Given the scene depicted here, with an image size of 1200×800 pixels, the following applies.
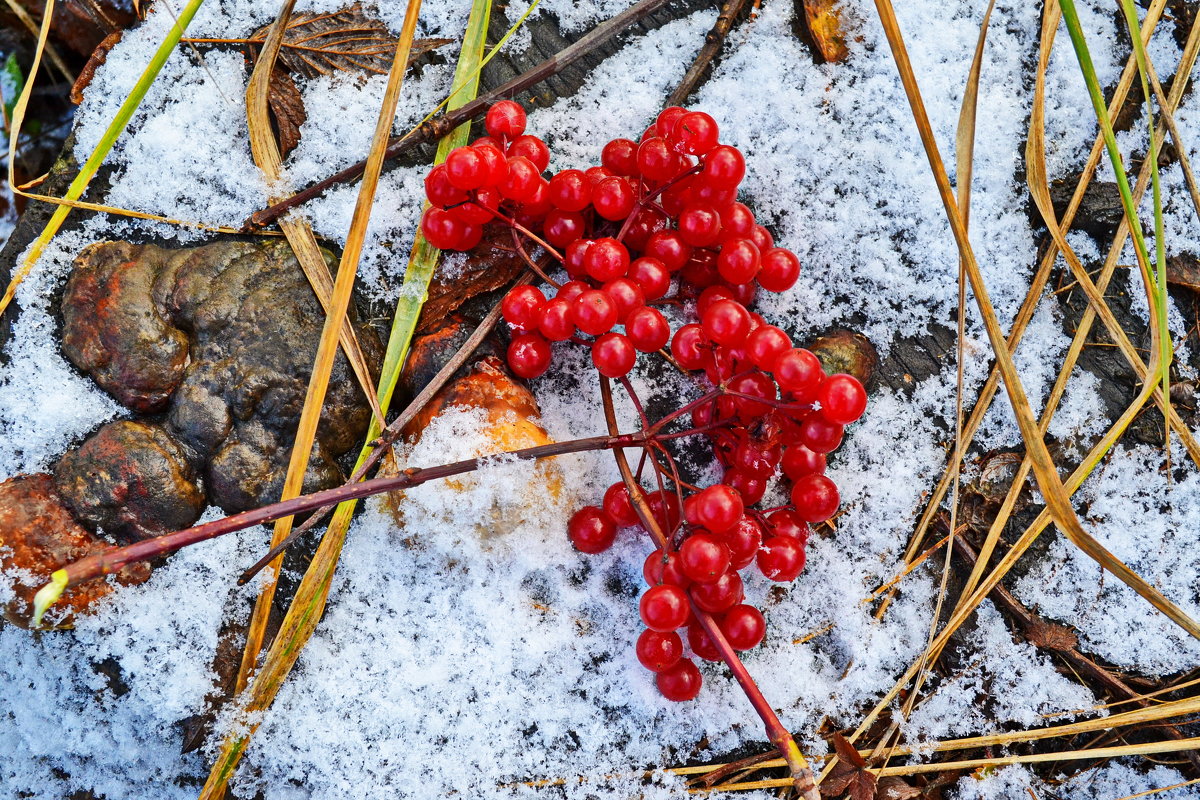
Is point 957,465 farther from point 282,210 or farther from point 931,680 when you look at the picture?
point 282,210

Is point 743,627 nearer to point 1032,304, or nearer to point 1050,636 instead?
point 1050,636

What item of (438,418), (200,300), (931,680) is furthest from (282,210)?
(931,680)

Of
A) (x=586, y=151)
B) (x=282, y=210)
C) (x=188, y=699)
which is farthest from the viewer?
(x=586, y=151)

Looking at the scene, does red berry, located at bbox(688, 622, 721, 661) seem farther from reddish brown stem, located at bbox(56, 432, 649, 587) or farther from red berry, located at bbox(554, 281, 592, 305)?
red berry, located at bbox(554, 281, 592, 305)

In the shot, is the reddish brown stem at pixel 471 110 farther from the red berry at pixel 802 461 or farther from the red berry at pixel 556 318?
the red berry at pixel 802 461

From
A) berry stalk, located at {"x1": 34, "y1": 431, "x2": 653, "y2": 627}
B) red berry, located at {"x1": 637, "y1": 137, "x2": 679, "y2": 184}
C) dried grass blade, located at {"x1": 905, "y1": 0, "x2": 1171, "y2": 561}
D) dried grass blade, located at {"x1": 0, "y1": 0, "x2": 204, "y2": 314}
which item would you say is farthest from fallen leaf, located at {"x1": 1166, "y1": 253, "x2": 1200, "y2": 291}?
dried grass blade, located at {"x1": 0, "y1": 0, "x2": 204, "y2": 314}

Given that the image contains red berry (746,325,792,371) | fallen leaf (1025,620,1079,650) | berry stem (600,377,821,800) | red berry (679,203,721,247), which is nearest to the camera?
berry stem (600,377,821,800)

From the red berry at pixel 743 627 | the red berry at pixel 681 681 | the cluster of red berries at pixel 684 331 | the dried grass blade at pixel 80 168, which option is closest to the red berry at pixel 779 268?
the cluster of red berries at pixel 684 331
